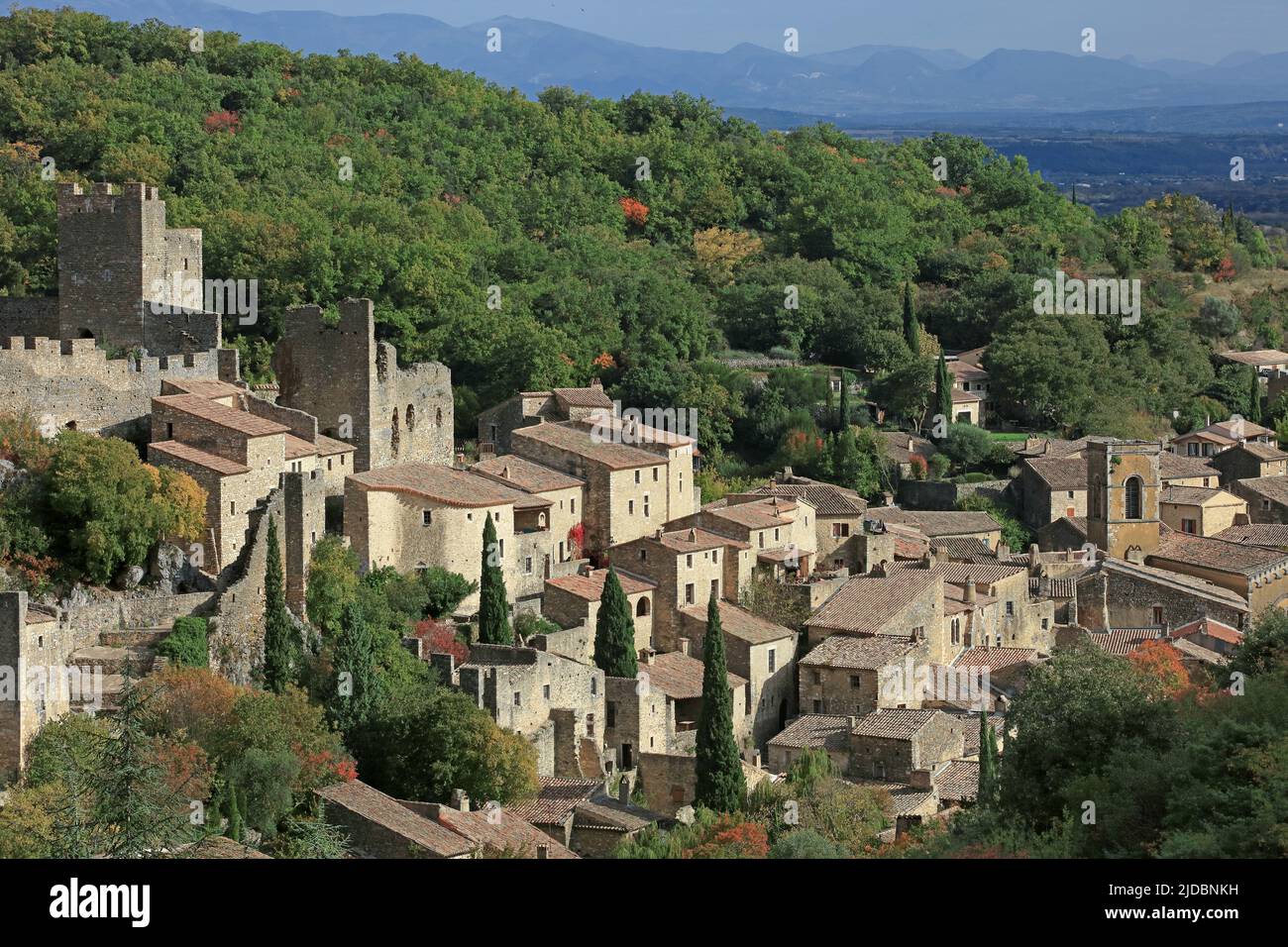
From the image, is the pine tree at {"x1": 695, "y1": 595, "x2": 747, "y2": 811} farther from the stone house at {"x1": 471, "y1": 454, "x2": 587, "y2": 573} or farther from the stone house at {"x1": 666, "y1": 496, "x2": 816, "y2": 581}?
the stone house at {"x1": 666, "y1": 496, "x2": 816, "y2": 581}

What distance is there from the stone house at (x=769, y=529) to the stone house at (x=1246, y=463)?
16.2 meters

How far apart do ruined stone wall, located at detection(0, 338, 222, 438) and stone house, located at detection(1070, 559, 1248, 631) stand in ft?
61.9

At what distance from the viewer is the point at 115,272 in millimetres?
33938

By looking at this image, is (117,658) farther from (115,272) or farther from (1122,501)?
(1122,501)

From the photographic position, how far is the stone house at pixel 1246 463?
50844 millimetres

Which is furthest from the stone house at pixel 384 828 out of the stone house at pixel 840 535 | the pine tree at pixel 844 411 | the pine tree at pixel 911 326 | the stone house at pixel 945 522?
the pine tree at pixel 911 326

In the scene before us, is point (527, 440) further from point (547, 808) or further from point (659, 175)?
point (659, 175)

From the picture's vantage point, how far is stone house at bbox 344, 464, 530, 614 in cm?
3191

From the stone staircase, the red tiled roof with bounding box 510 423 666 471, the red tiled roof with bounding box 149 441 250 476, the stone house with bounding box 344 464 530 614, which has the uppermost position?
the red tiled roof with bounding box 149 441 250 476

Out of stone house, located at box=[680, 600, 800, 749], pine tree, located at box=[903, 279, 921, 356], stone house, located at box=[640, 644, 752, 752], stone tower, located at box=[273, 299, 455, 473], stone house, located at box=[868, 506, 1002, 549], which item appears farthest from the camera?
pine tree, located at box=[903, 279, 921, 356]

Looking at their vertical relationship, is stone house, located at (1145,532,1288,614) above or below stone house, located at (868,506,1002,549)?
below

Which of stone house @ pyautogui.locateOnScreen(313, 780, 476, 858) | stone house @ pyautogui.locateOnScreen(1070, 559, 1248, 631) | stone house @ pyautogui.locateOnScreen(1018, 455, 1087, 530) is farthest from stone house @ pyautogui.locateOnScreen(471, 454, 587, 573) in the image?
stone house @ pyautogui.locateOnScreen(1018, 455, 1087, 530)
